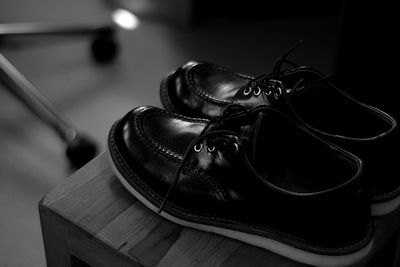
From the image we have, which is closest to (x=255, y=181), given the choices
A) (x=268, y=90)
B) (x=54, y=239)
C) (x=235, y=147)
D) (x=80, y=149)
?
(x=235, y=147)

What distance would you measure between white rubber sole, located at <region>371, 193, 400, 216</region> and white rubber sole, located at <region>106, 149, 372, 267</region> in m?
0.07

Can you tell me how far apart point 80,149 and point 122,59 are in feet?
1.25

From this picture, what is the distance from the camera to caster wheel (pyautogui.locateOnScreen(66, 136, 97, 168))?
127cm

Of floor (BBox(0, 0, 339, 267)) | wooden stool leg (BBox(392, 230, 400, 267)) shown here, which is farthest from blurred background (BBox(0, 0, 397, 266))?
wooden stool leg (BBox(392, 230, 400, 267))

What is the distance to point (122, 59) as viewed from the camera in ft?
5.22

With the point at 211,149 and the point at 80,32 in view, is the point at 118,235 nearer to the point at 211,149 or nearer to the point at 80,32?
the point at 211,149

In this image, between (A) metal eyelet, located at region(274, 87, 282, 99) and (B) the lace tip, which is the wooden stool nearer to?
(B) the lace tip

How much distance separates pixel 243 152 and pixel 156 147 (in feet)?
0.40

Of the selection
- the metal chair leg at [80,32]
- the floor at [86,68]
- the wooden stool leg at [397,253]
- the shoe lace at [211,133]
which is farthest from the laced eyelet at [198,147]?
the metal chair leg at [80,32]

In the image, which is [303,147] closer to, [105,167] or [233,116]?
[233,116]

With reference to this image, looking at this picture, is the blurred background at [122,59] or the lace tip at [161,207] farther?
the blurred background at [122,59]

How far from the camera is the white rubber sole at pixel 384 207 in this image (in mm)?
797

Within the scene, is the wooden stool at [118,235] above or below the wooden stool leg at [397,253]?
above

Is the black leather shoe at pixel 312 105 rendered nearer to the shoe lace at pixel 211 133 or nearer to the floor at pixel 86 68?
the shoe lace at pixel 211 133
